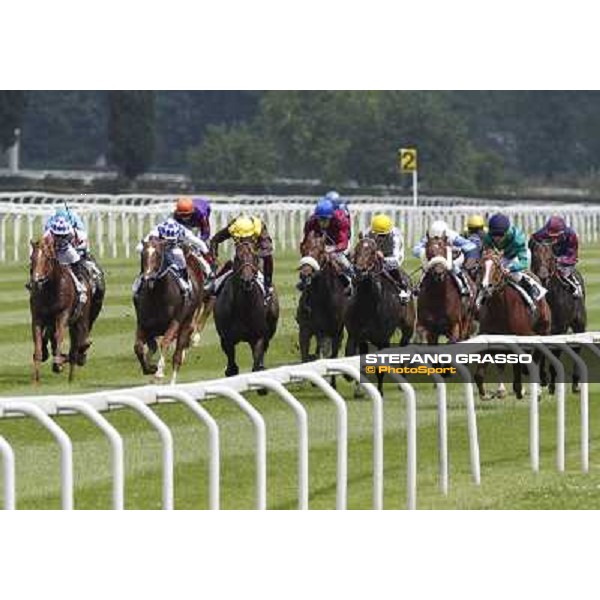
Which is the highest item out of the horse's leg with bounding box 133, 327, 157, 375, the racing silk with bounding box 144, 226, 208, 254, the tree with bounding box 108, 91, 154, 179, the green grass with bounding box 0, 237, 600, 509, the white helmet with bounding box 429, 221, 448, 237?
the tree with bounding box 108, 91, 154, 179

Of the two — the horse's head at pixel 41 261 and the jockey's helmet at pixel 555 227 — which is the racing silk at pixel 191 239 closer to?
the horse's head at pixel 41 261

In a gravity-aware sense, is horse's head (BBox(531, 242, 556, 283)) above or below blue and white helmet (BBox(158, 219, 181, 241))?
below

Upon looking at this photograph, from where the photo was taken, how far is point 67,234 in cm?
2138

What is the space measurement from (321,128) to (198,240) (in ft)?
187

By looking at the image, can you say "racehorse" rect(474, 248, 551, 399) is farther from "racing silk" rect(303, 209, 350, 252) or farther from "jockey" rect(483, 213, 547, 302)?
"racing silk" rect(303, 209, 350, 252)

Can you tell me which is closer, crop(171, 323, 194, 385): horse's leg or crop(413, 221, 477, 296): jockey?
crop(171, 323, 194, 385): horse's leg

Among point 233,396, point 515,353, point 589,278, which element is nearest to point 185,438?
point 515,353

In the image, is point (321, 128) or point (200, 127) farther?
→ point (200, 127)

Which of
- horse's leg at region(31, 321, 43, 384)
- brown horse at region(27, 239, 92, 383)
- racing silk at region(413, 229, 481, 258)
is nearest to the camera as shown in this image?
horse's leg at region(31, 321, 43, 384)

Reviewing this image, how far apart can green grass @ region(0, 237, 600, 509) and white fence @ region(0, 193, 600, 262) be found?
15290 millimetres

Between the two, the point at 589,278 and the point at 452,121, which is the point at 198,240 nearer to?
the point at 589,278

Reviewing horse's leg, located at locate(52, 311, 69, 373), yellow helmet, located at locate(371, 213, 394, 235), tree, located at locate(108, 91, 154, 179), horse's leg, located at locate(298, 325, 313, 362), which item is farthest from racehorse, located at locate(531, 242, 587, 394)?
tree, located at locate(108, 91, 154, 179)

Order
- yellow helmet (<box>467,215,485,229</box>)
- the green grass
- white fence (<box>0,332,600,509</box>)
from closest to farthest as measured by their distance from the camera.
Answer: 1. white fence (<box>0,332,600,509</box>)
2. the green grass
3. yellow helmet (<box>467,215,485,229</box>)

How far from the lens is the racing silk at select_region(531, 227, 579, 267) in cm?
2255
